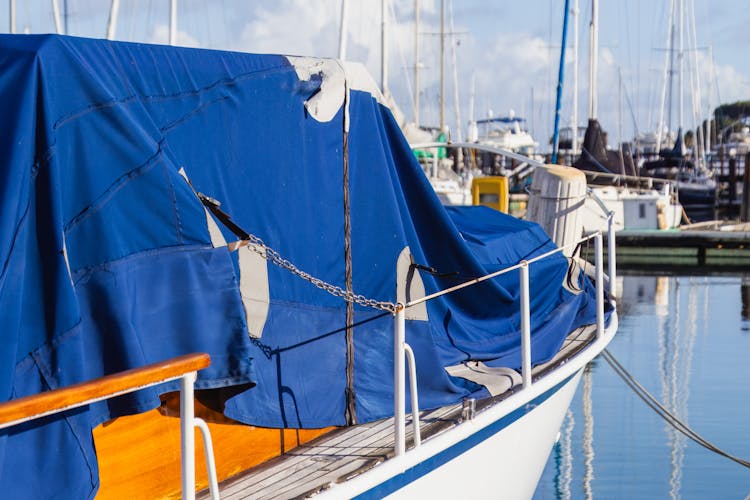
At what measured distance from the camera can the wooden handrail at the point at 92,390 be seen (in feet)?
10.3

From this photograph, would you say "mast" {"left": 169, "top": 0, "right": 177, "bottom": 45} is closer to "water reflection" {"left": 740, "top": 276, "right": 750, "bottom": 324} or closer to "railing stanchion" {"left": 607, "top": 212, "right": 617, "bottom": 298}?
"water reflection" {"left": 740, "top": 276, "right": 750, "bottom": 324}

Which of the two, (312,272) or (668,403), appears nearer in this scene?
(312,272)

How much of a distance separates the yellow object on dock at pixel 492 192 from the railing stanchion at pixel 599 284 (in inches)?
388

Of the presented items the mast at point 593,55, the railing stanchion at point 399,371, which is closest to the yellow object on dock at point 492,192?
the railing stanchion at point 399,371

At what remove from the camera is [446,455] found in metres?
5.84

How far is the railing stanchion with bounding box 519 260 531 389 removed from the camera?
21.2ft

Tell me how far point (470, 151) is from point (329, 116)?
56331 millimetres

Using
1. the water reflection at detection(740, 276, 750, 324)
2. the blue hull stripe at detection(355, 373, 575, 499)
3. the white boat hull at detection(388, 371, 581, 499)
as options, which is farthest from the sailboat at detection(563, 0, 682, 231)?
the blue hull stripe at detection(355, 373, 575, 499)

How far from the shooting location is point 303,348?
18.2 feet

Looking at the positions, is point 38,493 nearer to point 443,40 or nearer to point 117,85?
point 117,85

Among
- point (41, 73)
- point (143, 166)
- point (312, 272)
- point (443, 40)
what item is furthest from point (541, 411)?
point (443, 40)

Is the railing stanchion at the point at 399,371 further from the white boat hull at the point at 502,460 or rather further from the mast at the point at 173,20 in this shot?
the mast at the point at 173,20

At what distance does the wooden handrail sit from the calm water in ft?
24.5

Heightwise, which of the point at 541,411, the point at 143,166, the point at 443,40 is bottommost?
the point at 541,411
